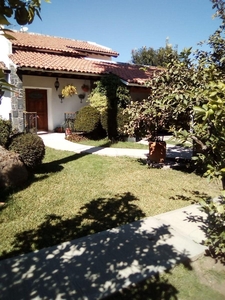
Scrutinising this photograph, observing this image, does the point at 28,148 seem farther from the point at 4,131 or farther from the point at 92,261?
the point at 92,261

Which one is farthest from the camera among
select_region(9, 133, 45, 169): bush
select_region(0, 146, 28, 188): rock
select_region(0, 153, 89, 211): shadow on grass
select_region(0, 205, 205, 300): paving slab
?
select_region(9, 133, 45, 169): bush

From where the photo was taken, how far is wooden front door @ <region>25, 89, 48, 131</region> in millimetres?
14297

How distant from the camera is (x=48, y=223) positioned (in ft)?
13.6

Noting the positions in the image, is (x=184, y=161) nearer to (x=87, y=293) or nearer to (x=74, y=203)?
(x=74, y=203)

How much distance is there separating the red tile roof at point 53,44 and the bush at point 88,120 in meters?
6.29

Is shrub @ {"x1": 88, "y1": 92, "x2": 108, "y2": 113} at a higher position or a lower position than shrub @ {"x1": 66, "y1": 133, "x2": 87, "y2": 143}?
higher

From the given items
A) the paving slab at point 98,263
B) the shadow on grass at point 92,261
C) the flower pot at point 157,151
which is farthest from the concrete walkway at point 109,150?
the paving slab at point 98,263

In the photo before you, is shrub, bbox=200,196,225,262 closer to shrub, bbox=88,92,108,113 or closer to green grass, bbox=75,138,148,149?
green grass, bbox=75,138,148,149

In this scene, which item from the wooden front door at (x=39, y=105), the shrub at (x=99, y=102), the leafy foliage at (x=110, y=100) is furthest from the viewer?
the wooden front door at (x=39, y=105)

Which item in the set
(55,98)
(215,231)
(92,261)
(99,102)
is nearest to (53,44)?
(55,98)

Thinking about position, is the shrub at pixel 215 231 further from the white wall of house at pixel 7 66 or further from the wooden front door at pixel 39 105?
the wooden front door at pixel 39 105

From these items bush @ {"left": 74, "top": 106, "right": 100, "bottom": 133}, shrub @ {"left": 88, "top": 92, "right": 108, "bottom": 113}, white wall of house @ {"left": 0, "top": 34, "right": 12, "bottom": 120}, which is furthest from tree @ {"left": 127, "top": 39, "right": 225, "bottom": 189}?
white wall of house @ {"left": 0, "top": 34, "right": 12, "bottom": 120}

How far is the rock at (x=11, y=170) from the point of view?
18.3 feet

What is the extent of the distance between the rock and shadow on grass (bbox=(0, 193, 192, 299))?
1813 millimetres
